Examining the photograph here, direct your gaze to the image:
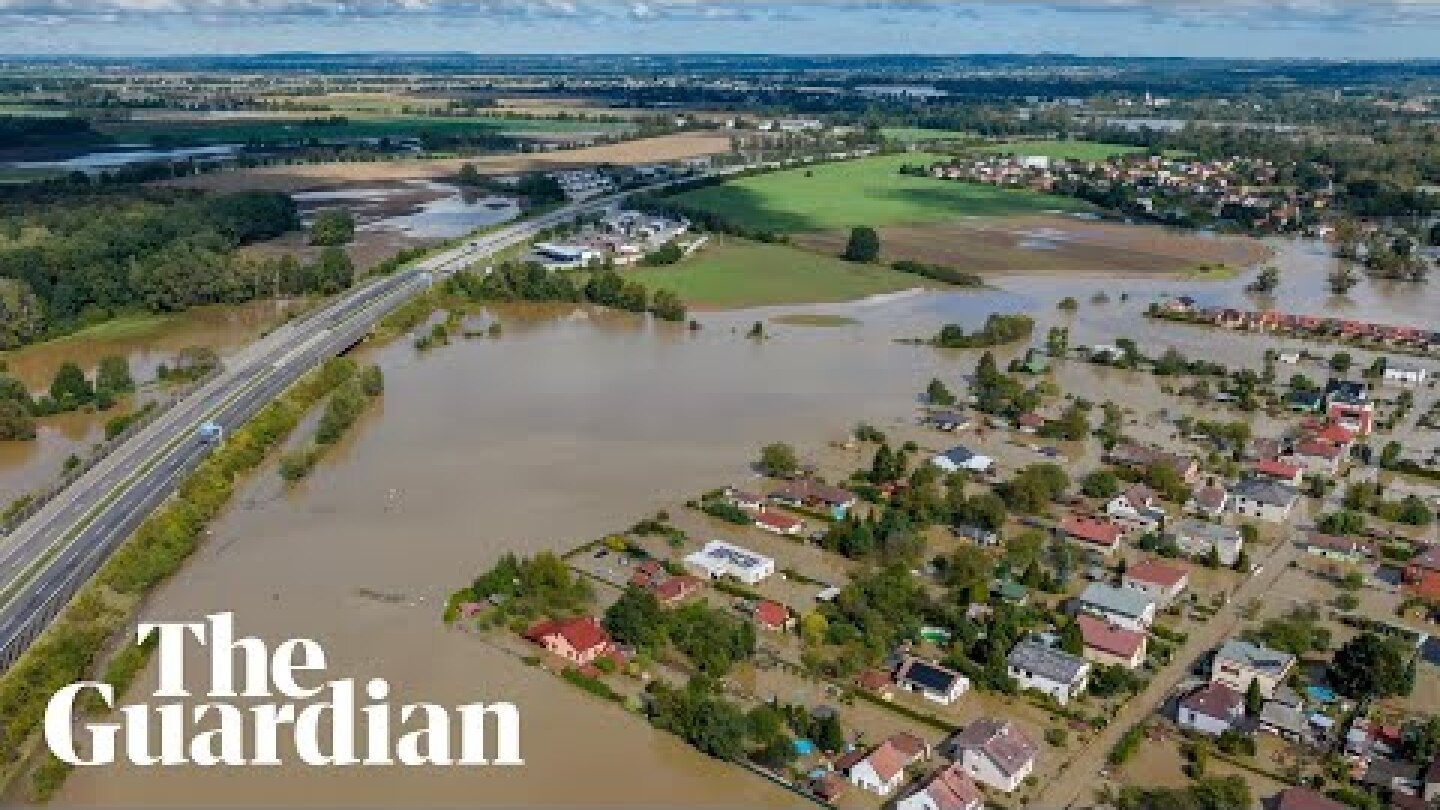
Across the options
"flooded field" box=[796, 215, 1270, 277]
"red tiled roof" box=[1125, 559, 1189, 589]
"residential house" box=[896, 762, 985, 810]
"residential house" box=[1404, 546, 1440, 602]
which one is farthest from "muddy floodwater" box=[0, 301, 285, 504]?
"residential house" box=[1404, 546, 1440, 602]

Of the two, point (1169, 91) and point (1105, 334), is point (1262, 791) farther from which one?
point (1169, 91)

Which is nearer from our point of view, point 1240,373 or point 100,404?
point 100,404

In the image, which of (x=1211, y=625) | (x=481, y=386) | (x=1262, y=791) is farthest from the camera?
(x=481, y=386)

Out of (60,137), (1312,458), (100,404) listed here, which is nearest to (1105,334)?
(1312,458)

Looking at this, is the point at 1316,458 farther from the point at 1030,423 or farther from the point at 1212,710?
the point at 1212,710

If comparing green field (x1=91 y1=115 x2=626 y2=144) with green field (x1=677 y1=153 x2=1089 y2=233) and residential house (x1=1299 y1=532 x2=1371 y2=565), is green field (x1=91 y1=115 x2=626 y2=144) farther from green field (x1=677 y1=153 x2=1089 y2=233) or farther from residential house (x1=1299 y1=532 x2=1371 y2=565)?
residential house (x1=1299 y1=532 x2=1371 y2=565)

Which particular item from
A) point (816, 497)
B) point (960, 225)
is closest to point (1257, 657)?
point (816, 497)
